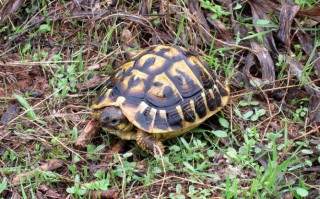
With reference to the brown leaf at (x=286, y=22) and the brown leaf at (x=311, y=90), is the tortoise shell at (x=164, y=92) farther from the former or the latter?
the brown leaf at (x=286, y=22)

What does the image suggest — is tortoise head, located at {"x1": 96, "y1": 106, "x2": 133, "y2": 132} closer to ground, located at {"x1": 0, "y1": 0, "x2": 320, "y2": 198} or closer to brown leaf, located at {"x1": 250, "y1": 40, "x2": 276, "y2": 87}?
ground, located at {"x1": 0, "y1": 0, "x2": 320, "y2": 198}

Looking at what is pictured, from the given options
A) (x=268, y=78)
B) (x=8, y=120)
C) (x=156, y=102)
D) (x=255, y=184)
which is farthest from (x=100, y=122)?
(x=268, y=78)

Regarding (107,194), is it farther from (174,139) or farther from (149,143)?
(174,139)

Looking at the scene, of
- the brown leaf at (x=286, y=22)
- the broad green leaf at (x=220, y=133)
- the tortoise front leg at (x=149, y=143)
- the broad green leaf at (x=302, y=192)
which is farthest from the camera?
the brown leaf at (x=286, y=22)

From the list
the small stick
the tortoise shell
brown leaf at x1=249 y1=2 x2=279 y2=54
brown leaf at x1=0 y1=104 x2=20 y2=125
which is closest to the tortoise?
the tortoise shell

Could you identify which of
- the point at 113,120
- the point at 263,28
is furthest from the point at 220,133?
the point at 263,28

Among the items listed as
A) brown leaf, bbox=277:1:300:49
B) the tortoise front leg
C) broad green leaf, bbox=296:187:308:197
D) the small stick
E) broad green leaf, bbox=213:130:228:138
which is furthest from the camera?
brown leaf, bbox=277:1:300:49

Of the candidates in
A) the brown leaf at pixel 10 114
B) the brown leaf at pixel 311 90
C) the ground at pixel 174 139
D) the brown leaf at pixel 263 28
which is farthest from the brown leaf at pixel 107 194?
the brown leaf at pixel 263 28
